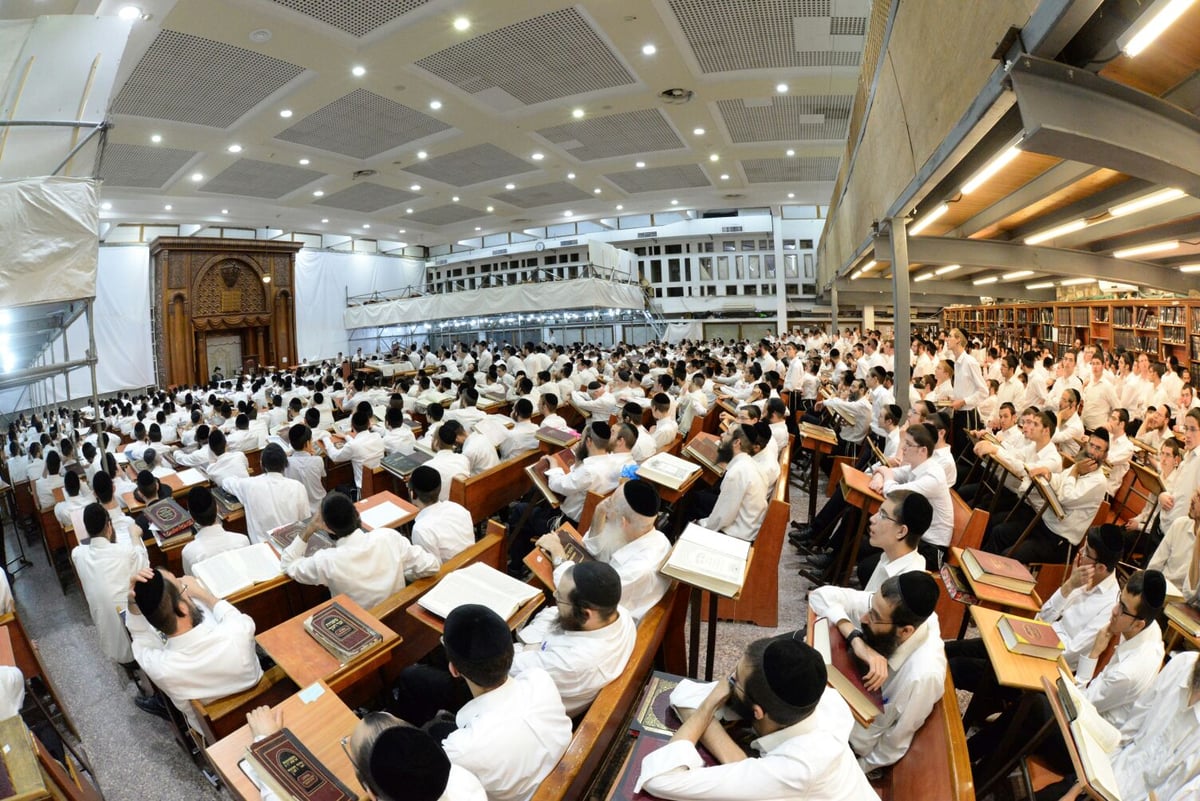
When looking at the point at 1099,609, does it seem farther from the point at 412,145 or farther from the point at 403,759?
the point at 412,145

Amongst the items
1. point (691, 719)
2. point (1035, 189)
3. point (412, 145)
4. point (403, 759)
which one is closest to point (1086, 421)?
point (1035, 189)

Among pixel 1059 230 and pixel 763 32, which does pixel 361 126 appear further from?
pixel 1059 230

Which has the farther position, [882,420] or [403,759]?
[882,420]

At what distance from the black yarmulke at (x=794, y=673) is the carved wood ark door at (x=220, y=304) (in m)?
22.0

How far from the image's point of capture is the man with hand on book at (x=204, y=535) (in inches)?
151

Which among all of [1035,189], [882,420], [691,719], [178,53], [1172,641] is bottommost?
[1172,641]

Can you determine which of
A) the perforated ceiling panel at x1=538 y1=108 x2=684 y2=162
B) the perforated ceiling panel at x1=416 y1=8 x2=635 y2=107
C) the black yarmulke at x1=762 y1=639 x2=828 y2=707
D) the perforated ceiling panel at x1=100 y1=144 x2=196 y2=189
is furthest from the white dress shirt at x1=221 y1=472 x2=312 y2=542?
the perforated ceiling panel at x1=100 y1=144 x2=196 y2=189

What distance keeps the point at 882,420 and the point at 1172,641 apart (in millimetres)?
3428

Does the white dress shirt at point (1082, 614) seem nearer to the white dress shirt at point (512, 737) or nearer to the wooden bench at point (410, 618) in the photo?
the white dress shirt at point (512, 737)

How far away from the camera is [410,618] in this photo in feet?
11.1

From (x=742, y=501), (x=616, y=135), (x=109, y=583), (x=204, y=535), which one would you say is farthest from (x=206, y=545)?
(x=616, y=135)

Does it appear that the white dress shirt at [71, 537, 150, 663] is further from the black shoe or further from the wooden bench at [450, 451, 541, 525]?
the wooden bench at [450, 451, 541, 525]

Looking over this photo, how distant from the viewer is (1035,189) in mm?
5406

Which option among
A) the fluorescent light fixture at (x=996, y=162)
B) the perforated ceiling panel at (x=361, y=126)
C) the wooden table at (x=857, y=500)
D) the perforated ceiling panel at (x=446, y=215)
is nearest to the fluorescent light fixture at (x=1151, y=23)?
the fluorescent light fixture at (x=996, y=162)
